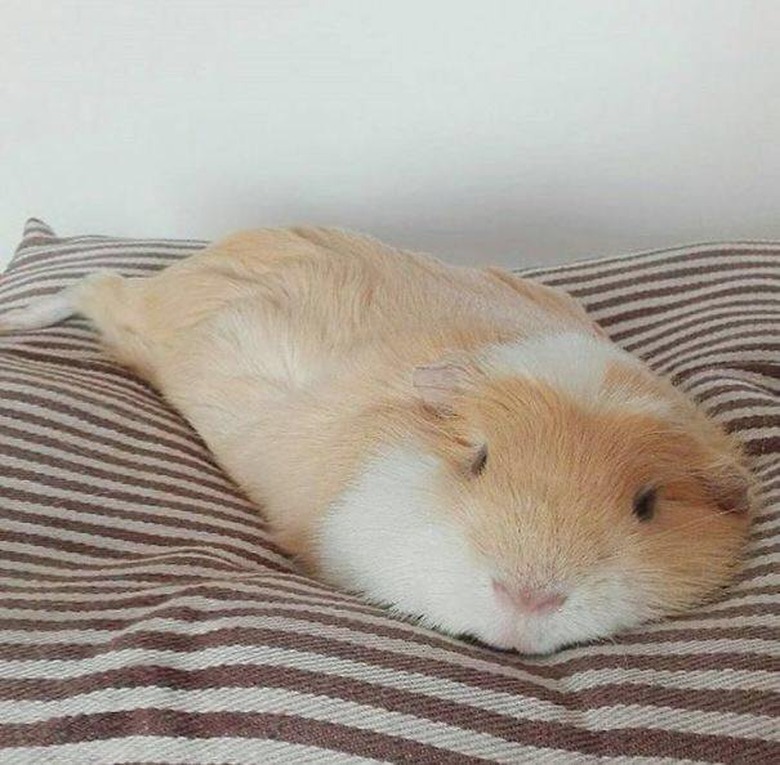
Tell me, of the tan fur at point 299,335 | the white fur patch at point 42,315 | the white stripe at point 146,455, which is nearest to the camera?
the tan fur at point 299,335

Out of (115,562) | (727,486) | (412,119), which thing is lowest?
(115,562)

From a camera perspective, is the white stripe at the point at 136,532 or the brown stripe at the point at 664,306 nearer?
the white stripe at the point at 136,532

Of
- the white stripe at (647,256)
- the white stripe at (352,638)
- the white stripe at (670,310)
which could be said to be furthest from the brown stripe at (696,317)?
the white stripe at (352,638)

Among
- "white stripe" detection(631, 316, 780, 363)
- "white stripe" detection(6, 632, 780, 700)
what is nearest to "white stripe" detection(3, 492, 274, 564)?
"white stripe" detection(6, 632, 780, 700)

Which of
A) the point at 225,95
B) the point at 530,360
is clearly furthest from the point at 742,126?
the point at 530,360

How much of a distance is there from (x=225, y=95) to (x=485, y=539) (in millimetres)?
1158

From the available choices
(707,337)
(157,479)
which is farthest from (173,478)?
(707,337)

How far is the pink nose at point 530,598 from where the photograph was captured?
81 centimetres

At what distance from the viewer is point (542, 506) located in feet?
2.76

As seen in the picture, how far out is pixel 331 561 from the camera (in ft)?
3.24

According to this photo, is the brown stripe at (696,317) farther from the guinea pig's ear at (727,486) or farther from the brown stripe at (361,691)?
the brown stripe at (361,691)

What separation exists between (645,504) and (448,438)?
0.56 ft

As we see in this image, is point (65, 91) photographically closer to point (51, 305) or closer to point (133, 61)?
point (133, 61)

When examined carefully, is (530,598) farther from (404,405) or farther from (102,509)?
(102,509)
